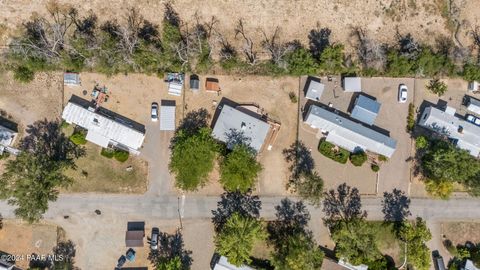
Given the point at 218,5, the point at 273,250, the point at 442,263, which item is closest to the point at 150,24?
the point at 218,5

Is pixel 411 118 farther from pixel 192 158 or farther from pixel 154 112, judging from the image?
pixel 154 112

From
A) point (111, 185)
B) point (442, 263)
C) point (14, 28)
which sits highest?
point (14, 28)

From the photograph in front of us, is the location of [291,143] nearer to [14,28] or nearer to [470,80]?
[470,80]

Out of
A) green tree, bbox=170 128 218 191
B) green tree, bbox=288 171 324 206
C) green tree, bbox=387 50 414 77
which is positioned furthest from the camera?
green tree, bbox=387 50 414 77

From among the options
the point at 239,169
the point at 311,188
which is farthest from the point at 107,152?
the point at 311,188

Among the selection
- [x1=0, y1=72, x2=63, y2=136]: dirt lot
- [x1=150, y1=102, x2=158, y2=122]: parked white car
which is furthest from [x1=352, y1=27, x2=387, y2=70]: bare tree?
[x1=0, y1=72, x2=63, y2=136]: dirt lot

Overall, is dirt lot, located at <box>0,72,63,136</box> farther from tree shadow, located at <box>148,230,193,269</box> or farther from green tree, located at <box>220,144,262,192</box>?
green tree, located at <box>220,144,262,192</box>
